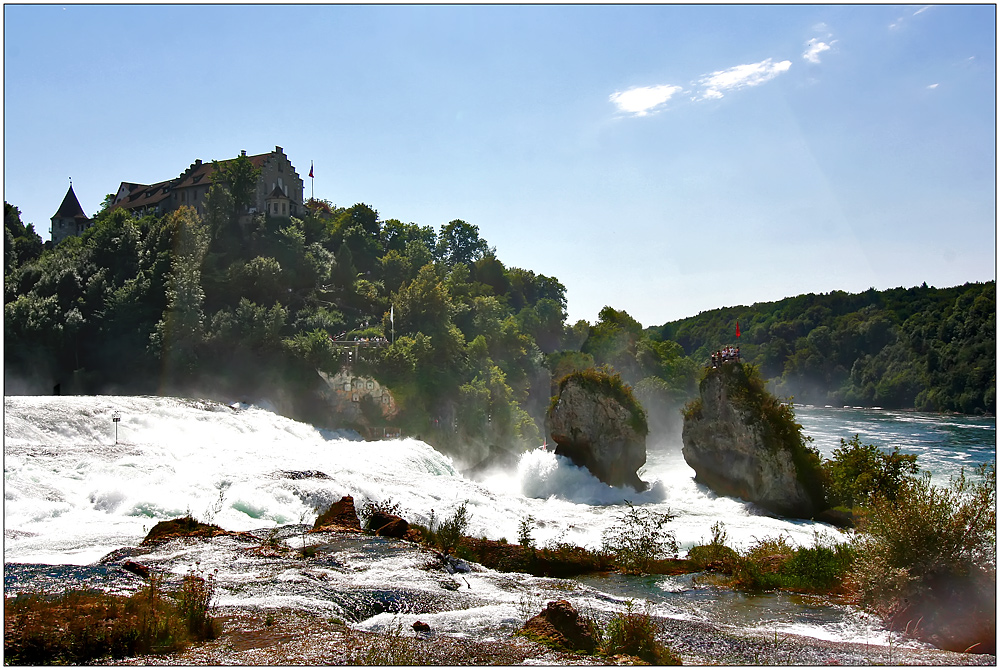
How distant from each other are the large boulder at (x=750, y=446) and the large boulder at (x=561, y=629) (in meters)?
21.0

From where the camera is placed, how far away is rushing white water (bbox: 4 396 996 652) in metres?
12.1

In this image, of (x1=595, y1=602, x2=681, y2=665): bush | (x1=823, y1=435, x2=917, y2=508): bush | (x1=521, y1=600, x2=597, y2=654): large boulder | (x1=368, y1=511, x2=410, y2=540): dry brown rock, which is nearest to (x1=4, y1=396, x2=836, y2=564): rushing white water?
(x1=823, y1=435, x2=917, y2=508): bush

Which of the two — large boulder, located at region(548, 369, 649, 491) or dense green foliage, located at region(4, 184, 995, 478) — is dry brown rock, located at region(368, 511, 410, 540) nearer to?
large boulder, located at region(548, 369, 649, 491)

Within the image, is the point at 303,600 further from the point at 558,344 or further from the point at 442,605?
the point at 558,344

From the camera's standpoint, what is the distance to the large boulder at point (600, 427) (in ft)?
112

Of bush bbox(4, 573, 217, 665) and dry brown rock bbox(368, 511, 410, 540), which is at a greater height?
bush bbox(4, 573, 217, 665)

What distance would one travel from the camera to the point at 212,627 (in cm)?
889

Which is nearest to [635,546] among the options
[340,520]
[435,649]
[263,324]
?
[340,520]

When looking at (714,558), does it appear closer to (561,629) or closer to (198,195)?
(561,629)

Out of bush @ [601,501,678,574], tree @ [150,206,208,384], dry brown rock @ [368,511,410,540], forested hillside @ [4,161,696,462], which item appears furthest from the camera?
forested hillside @ [4,161,696,462]

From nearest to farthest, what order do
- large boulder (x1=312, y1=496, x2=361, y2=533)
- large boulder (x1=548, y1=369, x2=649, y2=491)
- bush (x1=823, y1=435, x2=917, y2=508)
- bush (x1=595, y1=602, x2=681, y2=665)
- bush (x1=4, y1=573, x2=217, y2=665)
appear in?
bush (x1=4, y1=573, x2=217, y2=665), bush (x1=595, y1=602, x2=681, y2=665), large boulder (x1=312, y1=496, x2=361, y2=533), bush (x1=823, y1=435, x2=917, y2=508), large boulder (x1=548, y1=369, x2=649, y2=491)

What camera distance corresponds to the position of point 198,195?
234 ft

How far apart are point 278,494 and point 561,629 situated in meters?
12.2

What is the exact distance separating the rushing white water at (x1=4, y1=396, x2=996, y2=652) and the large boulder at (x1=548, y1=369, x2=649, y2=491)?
3.92 ft
